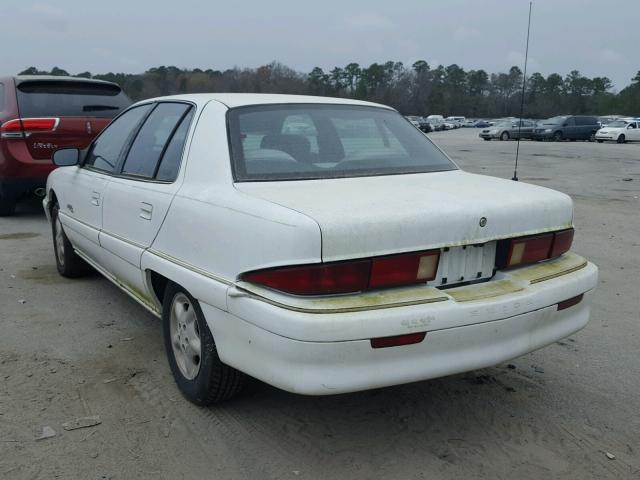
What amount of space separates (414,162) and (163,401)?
74.6 inches

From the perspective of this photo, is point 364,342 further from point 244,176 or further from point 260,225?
point 244,176

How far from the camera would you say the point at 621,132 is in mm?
37500

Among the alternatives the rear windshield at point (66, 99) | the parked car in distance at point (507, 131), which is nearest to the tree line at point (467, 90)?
the parked car in distance at point (507, 131)

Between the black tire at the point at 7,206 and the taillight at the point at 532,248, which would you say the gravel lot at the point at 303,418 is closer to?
the taillight at the point at 532,248

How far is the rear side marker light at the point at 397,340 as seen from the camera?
2412 mm

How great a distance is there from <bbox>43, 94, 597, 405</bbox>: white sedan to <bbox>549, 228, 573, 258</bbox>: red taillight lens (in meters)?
0.01

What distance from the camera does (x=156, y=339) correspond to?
4.07 m

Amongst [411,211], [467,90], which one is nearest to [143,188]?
[411,211]

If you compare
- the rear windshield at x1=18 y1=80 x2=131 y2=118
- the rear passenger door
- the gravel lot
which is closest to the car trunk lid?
the rear passenger door

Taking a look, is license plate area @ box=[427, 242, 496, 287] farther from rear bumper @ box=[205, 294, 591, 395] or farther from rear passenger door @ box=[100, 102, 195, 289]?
rear passenger door @ box=[100, 102, 195, 289]

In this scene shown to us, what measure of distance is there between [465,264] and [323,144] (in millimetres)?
1104

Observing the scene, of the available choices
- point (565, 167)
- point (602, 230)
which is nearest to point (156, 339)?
point (602, 230)

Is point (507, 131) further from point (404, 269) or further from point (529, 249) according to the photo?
point (404, 269)

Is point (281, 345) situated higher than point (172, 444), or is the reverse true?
point (281, 345)
